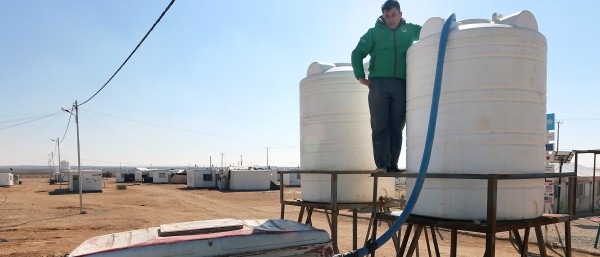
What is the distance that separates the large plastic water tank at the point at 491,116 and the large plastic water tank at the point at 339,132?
233 cm

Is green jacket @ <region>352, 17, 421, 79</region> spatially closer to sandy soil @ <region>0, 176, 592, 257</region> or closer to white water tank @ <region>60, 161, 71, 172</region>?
sandy soil @ <region>0, 176, 592, 257</region>

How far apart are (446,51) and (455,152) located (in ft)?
3.33

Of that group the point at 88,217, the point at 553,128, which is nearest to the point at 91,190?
the point at 88,217

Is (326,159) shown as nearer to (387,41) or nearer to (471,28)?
(387,41)

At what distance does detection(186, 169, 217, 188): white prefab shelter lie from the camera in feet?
171

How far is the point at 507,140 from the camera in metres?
4.03

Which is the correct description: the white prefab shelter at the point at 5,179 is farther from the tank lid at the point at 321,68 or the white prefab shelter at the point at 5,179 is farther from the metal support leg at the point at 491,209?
the metal support leg at the point at 491,209

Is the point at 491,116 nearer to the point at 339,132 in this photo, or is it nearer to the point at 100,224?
the point at 339,132

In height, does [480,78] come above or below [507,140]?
above

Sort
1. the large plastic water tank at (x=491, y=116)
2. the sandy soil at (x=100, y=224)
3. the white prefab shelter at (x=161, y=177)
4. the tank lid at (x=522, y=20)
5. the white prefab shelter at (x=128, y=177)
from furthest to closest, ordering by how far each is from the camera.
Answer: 1. the white prefab shelter at (x=128, y=177)
2. the white prefab shelter at (x=161, y=177)
3. the sandy soil at (x=100, y=224)
4. the tank lid at (x=522, y=20)
5. the large plastic water tank at (x=491, y=116)

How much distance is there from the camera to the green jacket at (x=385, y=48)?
5.13 meters

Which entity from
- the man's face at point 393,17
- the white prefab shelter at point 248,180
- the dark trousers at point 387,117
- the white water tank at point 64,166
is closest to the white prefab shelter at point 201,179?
the white prefab shelter at point 248,180

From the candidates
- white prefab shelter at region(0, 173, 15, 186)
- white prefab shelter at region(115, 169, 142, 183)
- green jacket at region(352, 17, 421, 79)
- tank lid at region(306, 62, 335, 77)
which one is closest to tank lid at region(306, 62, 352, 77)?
tank lid at region(306, 62, 335, 77)

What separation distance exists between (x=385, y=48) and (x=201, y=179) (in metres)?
49.9
